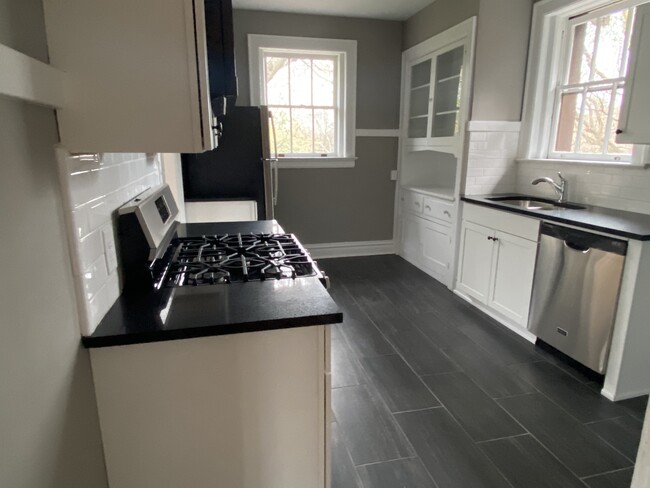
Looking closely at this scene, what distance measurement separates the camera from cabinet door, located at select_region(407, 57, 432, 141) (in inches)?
165

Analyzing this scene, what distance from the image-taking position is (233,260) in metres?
1.59

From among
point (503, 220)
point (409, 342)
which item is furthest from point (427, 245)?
point (409, 342)

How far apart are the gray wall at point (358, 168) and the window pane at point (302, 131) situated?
246 mm

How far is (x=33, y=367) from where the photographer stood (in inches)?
31.0

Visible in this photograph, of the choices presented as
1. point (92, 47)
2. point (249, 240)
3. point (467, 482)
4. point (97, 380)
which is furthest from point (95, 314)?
point (467, 482)

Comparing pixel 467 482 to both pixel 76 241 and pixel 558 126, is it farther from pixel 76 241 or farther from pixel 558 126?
pixel 558 126

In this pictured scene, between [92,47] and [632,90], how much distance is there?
8.33ft

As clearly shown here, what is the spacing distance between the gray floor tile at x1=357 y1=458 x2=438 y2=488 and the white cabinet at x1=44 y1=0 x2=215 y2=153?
1.45 m

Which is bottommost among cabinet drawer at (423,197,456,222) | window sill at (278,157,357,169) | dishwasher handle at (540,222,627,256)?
cabinet drawer at (423,197,456,222)

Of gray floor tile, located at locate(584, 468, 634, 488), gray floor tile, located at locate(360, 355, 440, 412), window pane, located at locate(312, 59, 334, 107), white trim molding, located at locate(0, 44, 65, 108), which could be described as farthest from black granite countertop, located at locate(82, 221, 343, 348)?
window pane, located at locate(312, 59, 334, 107)

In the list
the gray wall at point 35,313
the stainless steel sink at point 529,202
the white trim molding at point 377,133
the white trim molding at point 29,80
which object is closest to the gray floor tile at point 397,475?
the gray wall at point 35,313

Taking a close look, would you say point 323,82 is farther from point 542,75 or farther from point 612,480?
point 612,480

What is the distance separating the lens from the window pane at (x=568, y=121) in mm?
3186

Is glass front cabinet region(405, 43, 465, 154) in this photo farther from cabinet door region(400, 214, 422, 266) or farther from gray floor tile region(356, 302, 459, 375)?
gray floor tile region(356, 302, 459, 375)
